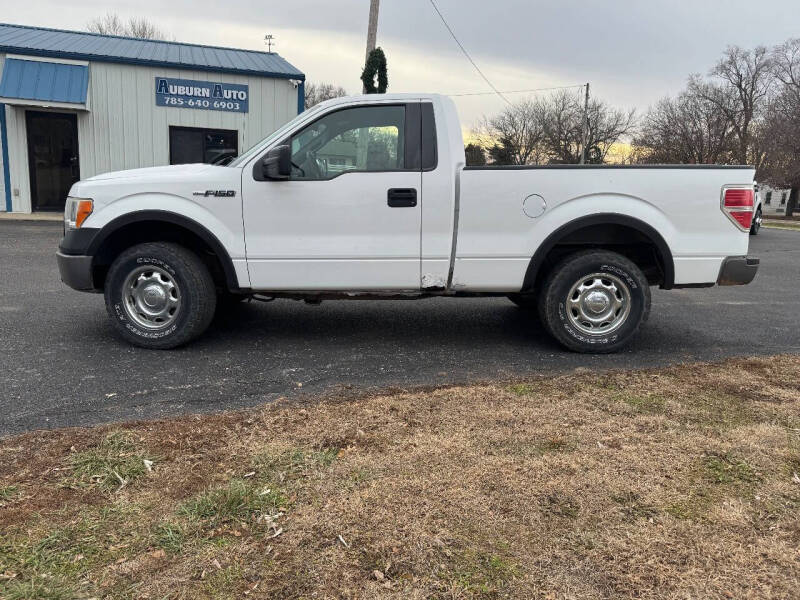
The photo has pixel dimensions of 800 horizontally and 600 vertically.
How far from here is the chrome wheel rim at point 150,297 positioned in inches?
201

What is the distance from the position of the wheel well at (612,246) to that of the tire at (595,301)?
0.42 feet

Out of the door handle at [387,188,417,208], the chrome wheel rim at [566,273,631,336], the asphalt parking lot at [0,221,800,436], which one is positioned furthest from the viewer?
the chrome wheel rim at [566,273,631,336]

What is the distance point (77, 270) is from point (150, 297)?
0.60 meters

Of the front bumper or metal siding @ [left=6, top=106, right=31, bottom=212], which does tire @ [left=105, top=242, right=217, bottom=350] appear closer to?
the front bumper

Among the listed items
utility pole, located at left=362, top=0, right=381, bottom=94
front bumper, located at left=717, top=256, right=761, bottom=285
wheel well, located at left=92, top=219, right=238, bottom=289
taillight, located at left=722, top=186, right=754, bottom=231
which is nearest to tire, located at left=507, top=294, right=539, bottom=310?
front bumper, located at left=717, top=256, right=761, bottom=285

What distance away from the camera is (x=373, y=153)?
4.98 m

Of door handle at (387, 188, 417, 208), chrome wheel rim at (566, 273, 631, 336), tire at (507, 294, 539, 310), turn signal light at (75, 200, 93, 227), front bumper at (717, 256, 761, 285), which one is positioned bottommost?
tire at (507, 294, 539, 310)

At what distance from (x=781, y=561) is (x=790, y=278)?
367 inches

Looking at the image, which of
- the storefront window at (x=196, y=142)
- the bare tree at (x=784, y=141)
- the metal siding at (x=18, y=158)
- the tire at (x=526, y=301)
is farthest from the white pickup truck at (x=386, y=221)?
the bare tree at (x=784, y=141)

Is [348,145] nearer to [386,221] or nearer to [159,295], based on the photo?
[386,221]

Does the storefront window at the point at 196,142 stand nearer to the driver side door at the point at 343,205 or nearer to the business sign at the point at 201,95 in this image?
the business sign at the point at 201,95

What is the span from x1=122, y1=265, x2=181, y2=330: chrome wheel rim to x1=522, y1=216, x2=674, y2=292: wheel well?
9.56 feet

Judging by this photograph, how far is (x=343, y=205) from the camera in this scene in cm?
494

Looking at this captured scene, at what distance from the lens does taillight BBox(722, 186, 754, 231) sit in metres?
4.95
